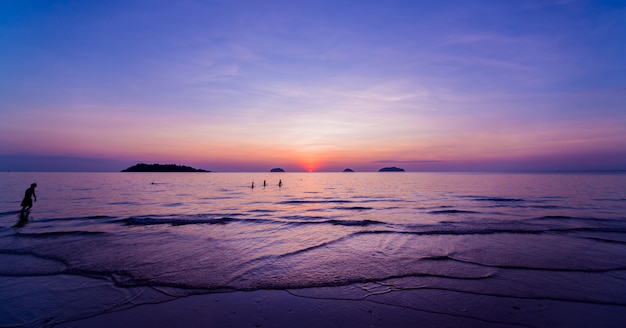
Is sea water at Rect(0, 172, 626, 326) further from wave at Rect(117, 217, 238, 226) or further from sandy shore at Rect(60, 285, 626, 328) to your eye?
wave at Rect(117, 217, 238, 226)

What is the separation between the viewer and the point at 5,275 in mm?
9516

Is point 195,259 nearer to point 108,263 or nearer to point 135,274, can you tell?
point 135,274

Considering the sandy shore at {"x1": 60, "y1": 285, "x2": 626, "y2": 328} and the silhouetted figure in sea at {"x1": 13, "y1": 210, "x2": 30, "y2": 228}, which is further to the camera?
the silhouetted figure in sea at {"x1": 13, "y1": 210, "x2": 30, "y2": 228}

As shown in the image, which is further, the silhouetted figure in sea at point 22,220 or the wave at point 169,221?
the wave at point 169,221

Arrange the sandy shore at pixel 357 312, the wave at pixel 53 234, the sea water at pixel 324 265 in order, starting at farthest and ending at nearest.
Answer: the wave at pixel 53 234 < the sea water at pixel 324 265 < the sandy shore at pixel 357 312

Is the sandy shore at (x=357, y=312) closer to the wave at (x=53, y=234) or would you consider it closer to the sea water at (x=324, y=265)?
the sea water at (x=324, y=265)

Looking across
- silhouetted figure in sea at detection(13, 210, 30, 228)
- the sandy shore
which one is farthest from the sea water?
silhouetted figure in sea at detection(13, 210, 30, 228)

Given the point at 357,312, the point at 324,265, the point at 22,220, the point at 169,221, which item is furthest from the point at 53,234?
the point at 357,312

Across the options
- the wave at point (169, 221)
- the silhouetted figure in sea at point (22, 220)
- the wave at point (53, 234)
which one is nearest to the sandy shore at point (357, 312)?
the wave at point (53, 234)

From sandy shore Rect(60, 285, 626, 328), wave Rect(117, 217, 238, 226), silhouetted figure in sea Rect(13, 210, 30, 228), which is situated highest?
sandy shore Rect(60, 285, 626, 328)

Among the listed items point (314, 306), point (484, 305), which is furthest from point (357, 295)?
point (484, 305)

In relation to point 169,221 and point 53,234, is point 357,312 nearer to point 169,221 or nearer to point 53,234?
point 53,234

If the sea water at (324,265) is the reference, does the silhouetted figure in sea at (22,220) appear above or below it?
below

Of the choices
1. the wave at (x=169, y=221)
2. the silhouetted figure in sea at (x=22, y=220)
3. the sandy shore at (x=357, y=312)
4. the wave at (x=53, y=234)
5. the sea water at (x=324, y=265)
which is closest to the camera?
the sandy shore at (x=357, y=312)
